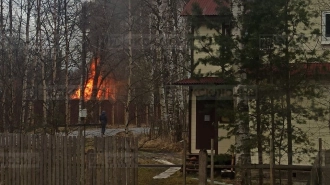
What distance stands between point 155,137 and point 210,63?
9293mm

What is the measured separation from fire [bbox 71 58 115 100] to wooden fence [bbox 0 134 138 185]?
7821 millimetres

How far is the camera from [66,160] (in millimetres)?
8695

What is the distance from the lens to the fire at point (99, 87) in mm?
17297

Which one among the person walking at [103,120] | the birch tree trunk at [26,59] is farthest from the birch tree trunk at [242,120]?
the person walking at [103,120]

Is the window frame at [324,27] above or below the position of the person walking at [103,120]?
above

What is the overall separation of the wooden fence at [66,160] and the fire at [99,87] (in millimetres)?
7821

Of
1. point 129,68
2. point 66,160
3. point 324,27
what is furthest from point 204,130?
point 66,160

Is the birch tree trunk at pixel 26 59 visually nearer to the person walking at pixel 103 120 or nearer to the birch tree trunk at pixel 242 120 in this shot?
the person walking at pixel 103 120

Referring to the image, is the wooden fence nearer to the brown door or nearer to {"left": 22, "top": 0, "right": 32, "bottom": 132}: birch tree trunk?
the brown door

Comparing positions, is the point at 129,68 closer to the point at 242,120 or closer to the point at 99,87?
the point at 99,87

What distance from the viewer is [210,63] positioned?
332 inches

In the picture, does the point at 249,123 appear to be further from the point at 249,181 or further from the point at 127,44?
the point at 127,44

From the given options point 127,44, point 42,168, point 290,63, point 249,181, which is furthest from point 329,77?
point 127,44

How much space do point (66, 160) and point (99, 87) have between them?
8.87m
